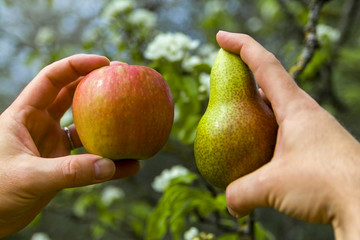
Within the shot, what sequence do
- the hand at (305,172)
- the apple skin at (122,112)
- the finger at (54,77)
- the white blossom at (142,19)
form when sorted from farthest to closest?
the white blossom at (142,19) → the finger at (54,77) → the apple skin at (122,112) → the hand at (305,172)

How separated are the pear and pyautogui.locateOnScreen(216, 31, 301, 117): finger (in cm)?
7

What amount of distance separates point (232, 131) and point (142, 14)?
1.71 metres

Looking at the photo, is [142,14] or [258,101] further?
[142,14]

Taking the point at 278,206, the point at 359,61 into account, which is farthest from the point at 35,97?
the point at 359,61

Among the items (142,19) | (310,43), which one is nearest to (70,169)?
(310,43)

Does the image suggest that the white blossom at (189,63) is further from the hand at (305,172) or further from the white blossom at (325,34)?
the white blossom at (325,34)

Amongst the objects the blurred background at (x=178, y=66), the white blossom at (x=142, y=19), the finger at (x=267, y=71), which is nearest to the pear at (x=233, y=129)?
the finger at (x=267, y=71)

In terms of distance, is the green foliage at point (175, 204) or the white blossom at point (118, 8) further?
the white blossom at point (118, 8)

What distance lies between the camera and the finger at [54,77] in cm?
152

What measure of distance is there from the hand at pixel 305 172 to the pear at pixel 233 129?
0.25ft

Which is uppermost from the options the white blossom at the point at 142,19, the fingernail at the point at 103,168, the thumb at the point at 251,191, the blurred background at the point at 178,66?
the thumb at the point at 251,191

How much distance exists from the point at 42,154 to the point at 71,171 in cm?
51

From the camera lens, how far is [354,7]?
2.62m

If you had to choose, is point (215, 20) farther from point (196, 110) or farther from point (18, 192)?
point (18, 192)
